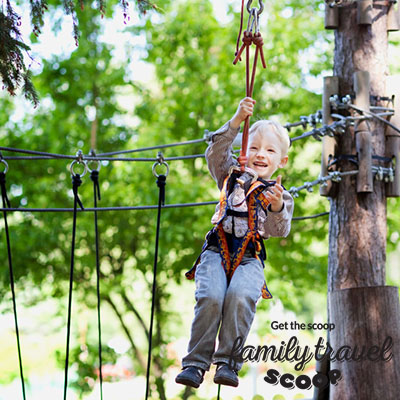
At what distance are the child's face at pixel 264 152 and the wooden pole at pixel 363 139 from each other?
2.68 feet

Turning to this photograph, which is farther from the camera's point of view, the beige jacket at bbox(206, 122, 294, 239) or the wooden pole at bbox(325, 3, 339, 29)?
the wooden pole at bbox(325, 3, 339, 29)

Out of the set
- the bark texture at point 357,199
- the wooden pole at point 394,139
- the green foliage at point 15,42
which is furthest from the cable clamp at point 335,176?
the green foliage at point 15,42

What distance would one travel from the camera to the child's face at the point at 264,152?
102 inches

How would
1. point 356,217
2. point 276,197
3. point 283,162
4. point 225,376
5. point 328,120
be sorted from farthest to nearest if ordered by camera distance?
point 328,120 → point 356,217 → point 283,162 → point 276,197 → point 225,376

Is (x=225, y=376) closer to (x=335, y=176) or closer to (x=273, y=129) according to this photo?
(x=273, y=129)

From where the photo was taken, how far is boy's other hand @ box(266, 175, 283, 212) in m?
2.39

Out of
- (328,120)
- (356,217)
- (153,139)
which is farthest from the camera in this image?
(153,139)

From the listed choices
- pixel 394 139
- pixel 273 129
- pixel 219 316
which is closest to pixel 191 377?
pixel 219 316

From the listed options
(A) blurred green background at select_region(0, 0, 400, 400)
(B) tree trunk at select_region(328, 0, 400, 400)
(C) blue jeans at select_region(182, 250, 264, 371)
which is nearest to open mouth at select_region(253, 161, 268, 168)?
(C) blue jeans at select_region(182, 250, 264, 371)

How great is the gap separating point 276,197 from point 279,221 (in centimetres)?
13

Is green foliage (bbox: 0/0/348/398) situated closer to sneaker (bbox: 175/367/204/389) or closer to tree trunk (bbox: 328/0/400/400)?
tree trunk (bbox: 328/0/400/400)

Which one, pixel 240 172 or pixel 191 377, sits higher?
pixel 240 172

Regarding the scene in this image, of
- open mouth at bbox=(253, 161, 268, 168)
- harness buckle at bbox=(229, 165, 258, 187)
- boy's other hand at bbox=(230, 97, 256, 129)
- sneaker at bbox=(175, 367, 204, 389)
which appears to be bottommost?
sneaker at bbox=(175, 367, 204, 389)

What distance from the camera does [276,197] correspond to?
2.41 meters
